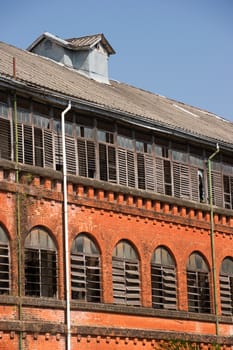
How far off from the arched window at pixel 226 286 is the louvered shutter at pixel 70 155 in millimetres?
8591

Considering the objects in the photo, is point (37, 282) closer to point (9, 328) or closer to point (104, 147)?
point (9, 328)

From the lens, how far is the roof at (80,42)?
49188 millimetres

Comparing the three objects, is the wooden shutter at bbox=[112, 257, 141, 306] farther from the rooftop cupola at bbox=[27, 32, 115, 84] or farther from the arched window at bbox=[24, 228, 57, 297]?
the rooftop cupola at bbox=[27, 32, 115, 84]

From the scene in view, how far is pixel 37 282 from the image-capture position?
37594mm

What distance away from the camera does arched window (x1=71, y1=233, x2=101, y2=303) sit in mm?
39156

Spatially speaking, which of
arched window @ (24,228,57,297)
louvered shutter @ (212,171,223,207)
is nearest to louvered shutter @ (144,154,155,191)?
louvered shutter @ (212,171,223,207)

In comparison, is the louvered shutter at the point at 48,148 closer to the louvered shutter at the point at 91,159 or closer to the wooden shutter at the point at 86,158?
the wooden shutter at the point at 86,158

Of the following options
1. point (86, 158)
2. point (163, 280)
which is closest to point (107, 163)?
point (86, 158)

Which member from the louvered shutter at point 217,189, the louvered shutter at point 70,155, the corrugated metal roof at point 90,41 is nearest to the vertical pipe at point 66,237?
the louvered shutter at point 70,155

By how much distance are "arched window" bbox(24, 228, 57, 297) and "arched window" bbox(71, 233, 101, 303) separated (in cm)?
93

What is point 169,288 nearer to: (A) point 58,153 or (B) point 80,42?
(A) point 58,153

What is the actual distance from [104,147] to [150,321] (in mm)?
5738

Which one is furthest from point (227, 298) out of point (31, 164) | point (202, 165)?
point (31, 164)

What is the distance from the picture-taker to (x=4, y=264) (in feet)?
120
